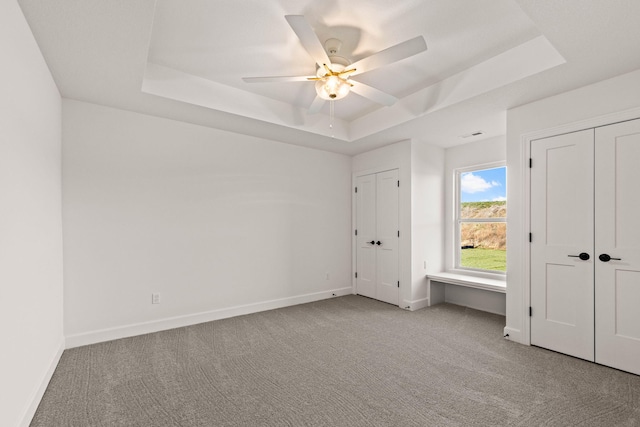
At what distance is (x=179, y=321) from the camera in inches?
144

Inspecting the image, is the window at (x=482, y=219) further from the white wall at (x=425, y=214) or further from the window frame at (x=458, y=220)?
the white wall at (x=425, y=214)

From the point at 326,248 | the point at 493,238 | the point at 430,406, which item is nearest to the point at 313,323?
the point at 326,248

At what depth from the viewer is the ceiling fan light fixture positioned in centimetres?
259

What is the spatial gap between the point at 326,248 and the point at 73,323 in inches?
132

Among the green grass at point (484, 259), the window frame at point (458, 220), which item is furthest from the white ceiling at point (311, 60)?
the green grass at point (484, 259)

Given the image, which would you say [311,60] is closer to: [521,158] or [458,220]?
[521,158]

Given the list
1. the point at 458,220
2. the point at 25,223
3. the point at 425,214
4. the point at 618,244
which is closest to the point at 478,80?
the point at 618,244

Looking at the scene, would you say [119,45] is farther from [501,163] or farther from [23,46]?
[501,163]

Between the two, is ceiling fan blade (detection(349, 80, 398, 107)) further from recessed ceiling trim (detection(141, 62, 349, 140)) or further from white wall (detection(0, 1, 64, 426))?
white wall (detection(0, 1, 64, 426))

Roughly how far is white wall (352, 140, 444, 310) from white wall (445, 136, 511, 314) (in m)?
0.14

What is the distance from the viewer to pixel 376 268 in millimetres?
5016

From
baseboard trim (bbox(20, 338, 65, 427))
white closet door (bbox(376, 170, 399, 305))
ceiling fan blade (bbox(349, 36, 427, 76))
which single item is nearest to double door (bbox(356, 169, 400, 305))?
white closet door (bbox(376, 170, 399, 305))

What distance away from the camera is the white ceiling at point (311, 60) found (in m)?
1.98

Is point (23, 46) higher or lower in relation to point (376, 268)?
higher
